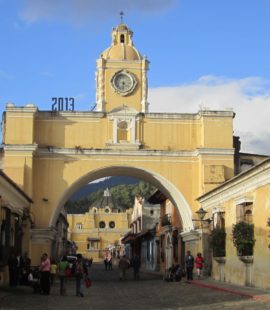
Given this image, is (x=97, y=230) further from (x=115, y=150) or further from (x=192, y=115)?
(x=115, y=150)

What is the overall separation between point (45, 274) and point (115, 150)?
1225cm

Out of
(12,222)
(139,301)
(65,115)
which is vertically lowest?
(139,301)

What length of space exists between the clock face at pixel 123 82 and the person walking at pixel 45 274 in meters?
14.3

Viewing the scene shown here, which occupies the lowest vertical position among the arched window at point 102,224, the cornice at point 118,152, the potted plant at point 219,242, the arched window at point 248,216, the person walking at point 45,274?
the person walking at point 45,274

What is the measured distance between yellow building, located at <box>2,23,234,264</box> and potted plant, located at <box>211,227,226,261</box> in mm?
4725

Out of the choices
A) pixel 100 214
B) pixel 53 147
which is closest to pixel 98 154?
pixel 53 147

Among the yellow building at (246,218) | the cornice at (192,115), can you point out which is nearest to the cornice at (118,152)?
the cornice at (192,115)

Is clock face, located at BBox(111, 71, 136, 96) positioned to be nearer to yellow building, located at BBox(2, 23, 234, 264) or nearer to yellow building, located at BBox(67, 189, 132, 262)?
yellow building, located at BBox(2, 23, 234, 264)

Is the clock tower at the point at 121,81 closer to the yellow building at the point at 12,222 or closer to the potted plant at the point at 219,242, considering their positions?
the yellow building at the point at 12,222

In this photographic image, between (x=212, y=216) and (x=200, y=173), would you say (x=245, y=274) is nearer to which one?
(x=212, y=216)

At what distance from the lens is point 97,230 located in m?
104

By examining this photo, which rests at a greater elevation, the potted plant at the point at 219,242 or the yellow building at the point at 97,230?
the yellow building at the point at 97,230

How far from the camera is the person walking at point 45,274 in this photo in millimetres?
19984

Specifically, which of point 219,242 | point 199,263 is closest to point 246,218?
point 219,242
